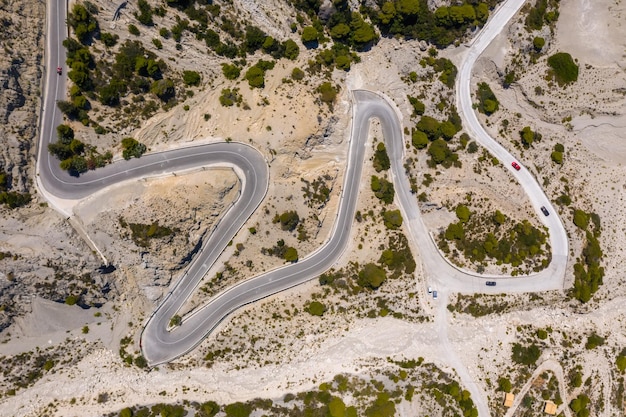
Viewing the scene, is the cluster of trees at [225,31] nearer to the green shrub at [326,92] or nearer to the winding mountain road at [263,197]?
the green shrub at [326,92]

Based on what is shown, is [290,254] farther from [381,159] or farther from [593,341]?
[593,341]

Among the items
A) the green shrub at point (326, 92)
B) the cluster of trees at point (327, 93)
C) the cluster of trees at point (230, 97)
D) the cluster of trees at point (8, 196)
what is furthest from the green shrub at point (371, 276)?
the cluster of trees at point (8, 196)

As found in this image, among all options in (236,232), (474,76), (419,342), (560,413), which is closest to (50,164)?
(236,232)

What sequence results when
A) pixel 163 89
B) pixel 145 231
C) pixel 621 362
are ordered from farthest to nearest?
1. pixel 621 362
2. pixel 145 231
3. pixel 163 89

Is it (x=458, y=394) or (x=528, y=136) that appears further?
(x=528, y=136)

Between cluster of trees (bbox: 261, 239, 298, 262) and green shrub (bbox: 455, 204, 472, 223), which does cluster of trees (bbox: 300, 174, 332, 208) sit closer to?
cluster of trees (bbox: 261, 239, 298, 262)

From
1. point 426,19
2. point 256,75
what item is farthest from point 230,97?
point 426,19

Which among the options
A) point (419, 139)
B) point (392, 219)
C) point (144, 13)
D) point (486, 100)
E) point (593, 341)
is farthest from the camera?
A: point (593, 341)
